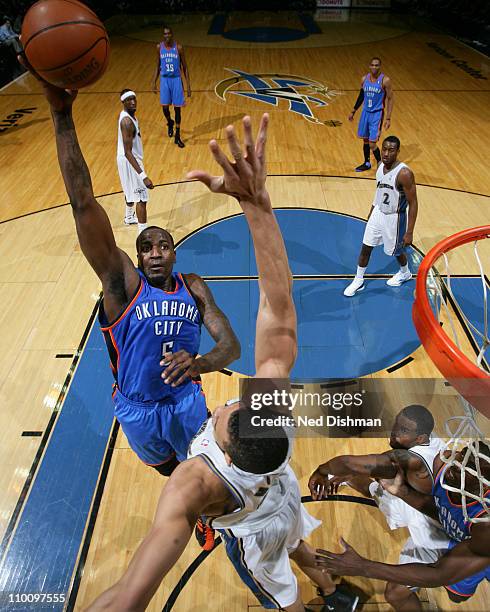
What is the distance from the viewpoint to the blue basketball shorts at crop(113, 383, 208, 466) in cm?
294

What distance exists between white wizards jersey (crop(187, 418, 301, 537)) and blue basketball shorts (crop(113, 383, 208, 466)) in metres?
0.69

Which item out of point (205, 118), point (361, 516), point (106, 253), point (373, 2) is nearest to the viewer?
point (106, 253)

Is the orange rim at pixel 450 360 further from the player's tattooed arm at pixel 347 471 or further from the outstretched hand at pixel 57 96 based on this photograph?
the outstretched hand at pixel 57 96

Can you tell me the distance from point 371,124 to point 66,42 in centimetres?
578

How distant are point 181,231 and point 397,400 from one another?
352 cm

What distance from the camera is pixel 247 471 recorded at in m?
1.84

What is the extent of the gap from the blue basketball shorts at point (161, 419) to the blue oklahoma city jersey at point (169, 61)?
713 centimetres

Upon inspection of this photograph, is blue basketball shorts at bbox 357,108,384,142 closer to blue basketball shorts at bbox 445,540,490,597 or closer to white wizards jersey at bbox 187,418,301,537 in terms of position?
blue basketball shorts at bbox 445,540,490,597

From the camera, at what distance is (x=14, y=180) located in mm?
7754

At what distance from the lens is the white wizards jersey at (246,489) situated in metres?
1.88

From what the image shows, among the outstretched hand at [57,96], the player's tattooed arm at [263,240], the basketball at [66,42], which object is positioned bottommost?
the player's tattooed arm at [263,240]

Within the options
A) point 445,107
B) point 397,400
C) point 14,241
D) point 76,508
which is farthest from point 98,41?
point 445,107

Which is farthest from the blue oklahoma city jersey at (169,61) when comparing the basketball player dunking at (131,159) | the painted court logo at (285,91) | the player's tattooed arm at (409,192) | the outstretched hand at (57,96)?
the outstretched hand at (57,96)

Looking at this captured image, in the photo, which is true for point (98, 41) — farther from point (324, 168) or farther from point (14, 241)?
point (324, 168)
